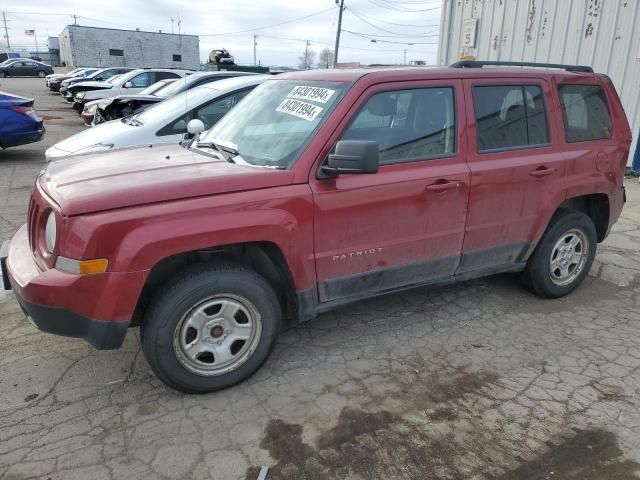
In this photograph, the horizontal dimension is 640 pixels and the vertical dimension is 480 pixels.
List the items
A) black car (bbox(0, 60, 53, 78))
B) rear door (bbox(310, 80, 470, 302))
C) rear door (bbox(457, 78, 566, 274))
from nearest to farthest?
rear door (bbox(310, 80, 470, 302)), rear door (bbox(457, 78, 566, 274)), black car (bbox(0, 60, 53, 78))

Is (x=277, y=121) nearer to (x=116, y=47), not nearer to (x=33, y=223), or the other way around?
(x=33, y=223)

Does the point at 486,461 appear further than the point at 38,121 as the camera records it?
No

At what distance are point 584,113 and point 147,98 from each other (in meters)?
7.33

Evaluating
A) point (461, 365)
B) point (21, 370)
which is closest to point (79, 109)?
point (21, 370)

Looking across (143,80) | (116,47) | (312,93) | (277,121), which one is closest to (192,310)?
(277,121)

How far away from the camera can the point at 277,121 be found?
11.6 ft

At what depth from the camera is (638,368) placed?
11.4 ft

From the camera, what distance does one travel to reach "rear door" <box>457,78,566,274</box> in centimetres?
369

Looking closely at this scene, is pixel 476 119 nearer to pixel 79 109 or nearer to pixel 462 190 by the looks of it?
pixel 462 190

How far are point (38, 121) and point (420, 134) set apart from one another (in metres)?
9.07

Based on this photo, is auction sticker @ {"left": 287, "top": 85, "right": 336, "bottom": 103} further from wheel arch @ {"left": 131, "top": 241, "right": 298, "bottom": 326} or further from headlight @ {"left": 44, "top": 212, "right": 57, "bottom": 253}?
headlight @ {"left": 44, "top": 212, "right": 57, "bottom": 253}

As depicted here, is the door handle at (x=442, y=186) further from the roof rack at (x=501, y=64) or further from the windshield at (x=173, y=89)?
the windshield at (x=173, y=89)

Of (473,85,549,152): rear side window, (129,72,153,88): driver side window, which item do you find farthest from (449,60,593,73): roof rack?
(129,72,153,88): driver side window

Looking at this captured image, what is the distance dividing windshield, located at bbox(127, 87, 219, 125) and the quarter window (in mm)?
3872
